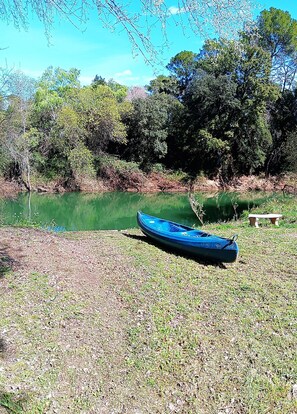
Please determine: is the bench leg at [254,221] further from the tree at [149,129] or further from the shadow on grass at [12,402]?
the tree at [149,129]

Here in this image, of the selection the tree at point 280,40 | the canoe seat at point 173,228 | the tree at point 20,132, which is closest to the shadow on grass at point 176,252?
the canoe seat at point 173,228

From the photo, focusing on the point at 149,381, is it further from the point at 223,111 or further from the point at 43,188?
the point at 223,111

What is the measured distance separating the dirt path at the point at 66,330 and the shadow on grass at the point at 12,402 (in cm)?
7

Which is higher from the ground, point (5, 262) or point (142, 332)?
point (5, 262)

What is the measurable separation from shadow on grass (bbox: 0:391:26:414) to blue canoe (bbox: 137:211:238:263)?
391 cm

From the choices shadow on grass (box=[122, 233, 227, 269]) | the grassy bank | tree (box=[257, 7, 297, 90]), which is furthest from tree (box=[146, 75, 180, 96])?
the grassy bank

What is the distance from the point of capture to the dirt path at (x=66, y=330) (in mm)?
3598

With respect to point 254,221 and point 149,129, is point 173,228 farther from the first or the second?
point 149,129

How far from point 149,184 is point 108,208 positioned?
849 cm

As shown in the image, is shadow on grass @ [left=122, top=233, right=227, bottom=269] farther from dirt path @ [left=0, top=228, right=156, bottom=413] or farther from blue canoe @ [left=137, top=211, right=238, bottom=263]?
dirt path @ [left=0, top=228, right=156, bottom=413]

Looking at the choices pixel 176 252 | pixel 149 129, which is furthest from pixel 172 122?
pixel 176 252

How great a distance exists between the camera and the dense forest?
26.1 m

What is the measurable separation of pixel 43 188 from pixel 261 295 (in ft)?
75.6

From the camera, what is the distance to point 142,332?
4613mm
